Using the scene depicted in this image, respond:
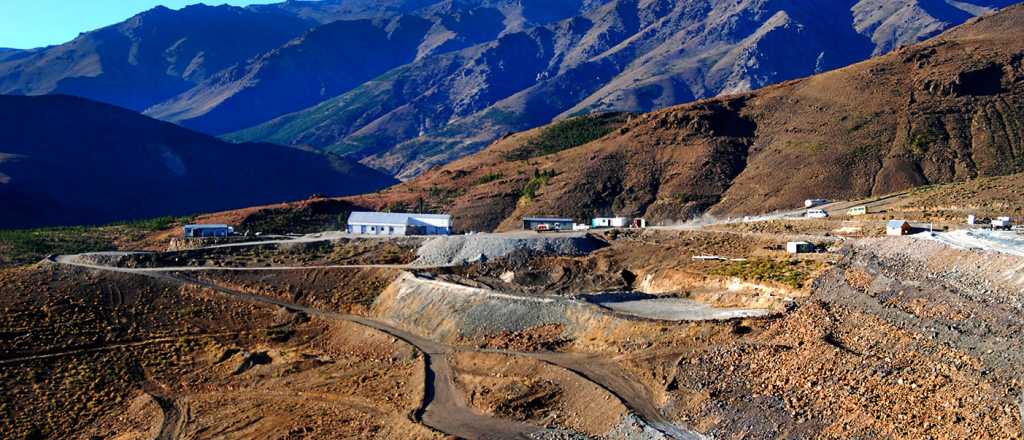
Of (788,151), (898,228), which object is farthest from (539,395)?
(788,151)

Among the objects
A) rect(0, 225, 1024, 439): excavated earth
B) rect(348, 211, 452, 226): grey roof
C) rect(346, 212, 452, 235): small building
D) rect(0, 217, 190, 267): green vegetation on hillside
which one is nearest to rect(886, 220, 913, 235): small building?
rect(0, 225, 1024, 439): excavated earth

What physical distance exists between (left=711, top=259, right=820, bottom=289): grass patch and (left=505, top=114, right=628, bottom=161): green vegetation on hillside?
6932 centimetres

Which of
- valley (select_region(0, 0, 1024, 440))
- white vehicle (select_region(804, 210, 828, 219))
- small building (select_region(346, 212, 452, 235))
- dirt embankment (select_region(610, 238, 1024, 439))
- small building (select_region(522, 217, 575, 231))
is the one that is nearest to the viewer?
dirt embankment (select_region(610, 238, 1024, 439))

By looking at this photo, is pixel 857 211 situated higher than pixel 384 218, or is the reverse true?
pixel 384 218

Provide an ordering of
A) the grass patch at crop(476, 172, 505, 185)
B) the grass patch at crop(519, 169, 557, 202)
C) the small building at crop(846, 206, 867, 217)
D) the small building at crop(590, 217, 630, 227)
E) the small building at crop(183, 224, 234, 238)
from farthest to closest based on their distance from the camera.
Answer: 1. the grass patch at crop(476, 172, 505, 185)
2. the grass patch at crop(519, 169, 557, 202)
3. the small building at crop(183, 224, 234, 238)
4. the small building at crop(590, 217, 630, 227)
5. the small building at crop(846, 206, 867, 217)

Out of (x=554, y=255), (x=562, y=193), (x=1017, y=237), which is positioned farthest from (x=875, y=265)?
(x=562, y=193)

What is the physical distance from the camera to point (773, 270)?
4828 cm

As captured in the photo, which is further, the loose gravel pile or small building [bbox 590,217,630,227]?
small building [bbox 590,217,630,227]

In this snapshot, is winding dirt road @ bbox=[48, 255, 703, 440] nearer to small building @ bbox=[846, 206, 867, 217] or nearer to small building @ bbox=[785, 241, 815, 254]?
small building @ bbox=[785, 241, 815, 254]

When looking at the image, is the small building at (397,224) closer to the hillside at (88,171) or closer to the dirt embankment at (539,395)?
the dirt embankment at (539,395)

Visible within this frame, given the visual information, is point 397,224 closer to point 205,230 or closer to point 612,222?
point 205,230

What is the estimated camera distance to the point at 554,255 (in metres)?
61.6

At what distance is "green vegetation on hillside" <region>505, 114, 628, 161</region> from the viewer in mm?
122625

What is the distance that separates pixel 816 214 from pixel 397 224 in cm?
3554
